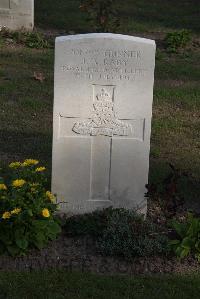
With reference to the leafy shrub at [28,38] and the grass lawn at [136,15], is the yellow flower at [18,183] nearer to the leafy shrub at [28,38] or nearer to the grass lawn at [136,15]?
the leafy shrub at [28,38]

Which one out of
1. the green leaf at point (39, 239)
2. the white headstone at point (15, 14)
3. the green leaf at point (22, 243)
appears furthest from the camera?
the white headstone at point (15, 14)

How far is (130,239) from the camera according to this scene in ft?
19.3

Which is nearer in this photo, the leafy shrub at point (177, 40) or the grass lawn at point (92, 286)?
the grass lawn at point (92, 286)

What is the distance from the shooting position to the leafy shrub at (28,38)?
12.3 m

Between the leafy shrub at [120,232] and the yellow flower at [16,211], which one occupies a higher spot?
the yellow flower at [16,211]

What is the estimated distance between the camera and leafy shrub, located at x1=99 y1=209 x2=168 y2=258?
231 inches

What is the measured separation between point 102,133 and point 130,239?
980 millimetres

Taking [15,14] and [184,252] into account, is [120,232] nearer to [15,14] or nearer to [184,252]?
[184,252]

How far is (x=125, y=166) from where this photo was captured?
640 cm

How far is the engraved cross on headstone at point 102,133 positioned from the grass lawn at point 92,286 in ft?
3.37

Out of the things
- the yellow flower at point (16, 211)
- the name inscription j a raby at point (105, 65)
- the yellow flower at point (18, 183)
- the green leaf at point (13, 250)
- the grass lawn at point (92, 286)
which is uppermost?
the name inscription j a raby at point (105, 65)

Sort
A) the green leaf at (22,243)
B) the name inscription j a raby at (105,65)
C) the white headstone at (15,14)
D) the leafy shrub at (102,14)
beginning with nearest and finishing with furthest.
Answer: the green leaf at (22,243) < the name inscription j a raby at (105,65) < the leafy shrub at (102,14) < the white headstone at (15,14)

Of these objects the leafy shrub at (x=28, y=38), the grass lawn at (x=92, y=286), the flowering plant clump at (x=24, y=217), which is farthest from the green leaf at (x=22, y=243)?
the leafy shrub at (x=28, y=38)

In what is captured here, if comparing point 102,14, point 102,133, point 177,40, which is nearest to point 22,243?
point 102,133
